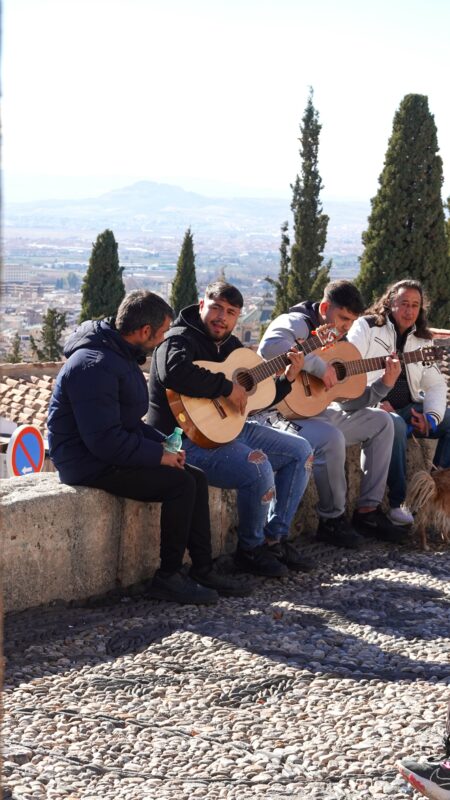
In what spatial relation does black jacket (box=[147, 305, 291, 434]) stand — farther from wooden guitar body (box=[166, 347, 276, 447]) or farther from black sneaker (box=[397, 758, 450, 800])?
black sneaker (box=[397, 758, 450, 800])

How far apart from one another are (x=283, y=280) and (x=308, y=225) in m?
1.87

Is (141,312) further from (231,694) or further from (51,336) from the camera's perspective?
(51,336)

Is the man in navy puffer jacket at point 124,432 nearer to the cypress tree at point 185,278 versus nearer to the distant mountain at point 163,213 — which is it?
the cypress tree at point 185,278

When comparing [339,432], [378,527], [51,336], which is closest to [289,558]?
[339,432]

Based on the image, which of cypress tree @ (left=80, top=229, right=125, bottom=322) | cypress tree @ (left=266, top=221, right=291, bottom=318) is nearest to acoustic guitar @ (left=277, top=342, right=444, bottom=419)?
cypress tree @ (left=266, top=221, right=291, bottom=318)

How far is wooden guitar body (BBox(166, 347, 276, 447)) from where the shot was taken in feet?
17.5

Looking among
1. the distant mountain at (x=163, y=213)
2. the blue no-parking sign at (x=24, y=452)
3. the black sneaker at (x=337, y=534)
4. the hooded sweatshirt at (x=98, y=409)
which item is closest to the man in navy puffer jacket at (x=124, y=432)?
the hooded sweatshirt at (x=98, y=409)

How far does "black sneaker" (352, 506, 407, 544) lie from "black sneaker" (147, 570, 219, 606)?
68.7 inches

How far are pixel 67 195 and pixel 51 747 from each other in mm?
119793

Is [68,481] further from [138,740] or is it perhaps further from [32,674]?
[138,740]

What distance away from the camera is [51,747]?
10.9ft

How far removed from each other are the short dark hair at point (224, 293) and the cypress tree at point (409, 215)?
1512 centimetres

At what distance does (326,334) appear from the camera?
20.1ft

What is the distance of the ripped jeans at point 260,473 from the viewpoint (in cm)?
536
